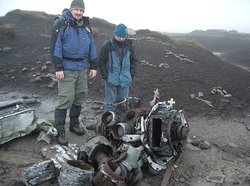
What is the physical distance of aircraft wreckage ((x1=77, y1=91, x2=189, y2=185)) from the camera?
459cm

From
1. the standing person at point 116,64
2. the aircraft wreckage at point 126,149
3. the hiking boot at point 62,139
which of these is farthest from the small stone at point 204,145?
the hiking boot at point 62,139

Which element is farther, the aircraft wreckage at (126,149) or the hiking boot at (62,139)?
the hiking boot at (62,139)

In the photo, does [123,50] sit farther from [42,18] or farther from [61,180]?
[42,18]

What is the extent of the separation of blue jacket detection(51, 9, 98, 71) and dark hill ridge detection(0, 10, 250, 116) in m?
3.66

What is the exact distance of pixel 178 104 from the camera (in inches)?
366

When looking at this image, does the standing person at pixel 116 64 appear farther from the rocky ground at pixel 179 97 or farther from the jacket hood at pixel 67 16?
the rocky ground at pixel 179 97

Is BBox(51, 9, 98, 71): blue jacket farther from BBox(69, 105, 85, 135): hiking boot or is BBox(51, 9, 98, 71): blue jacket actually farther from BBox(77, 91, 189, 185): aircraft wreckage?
BBox(77, 91, 189, 185): aircraft wreckage

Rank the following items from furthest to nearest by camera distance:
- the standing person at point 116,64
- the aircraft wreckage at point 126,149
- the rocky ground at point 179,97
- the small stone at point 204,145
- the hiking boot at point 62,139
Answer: the small stone at point 204,145
the standing person at point 116,64
the hiking boot at point 62,139
the rocky ground at point 179,97
the aircraft wreckage at point 126,149

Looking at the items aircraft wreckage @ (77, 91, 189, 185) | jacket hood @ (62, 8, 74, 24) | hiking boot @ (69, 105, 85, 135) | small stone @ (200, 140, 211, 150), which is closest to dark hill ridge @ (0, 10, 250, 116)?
small stone @ (200, 140, 211, 150)

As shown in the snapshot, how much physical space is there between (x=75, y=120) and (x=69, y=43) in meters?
1.65

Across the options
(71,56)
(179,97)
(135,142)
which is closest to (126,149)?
(135,142)

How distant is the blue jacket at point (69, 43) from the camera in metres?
5.59

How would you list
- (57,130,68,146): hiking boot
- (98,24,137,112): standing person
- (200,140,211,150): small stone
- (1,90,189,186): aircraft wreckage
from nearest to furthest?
(1,90,189,186): aircraft wreckage < (57,130,68,146): hiking boot < (98,24,137,112): standing person < (200,140,211,150): small stone

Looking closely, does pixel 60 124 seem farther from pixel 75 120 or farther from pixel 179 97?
pixel 179 97
